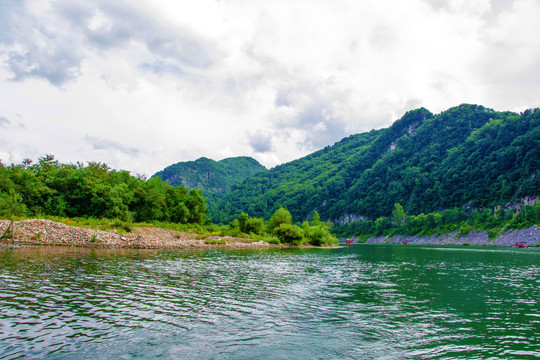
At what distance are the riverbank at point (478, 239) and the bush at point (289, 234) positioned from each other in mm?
79297

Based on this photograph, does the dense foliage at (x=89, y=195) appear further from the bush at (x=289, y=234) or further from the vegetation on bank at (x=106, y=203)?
the bush at (x=289, y=234)

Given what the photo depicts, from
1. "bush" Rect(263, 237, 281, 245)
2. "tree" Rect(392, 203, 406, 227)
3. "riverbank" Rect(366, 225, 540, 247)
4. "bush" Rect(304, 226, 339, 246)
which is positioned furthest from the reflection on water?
"tree" Rect(392, 203, 406, 227)

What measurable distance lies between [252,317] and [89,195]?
65528 mm

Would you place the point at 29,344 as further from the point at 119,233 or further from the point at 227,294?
the point at 119,233

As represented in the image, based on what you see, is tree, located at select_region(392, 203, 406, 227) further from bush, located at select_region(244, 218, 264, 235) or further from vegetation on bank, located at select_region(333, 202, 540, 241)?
bush, located at select_region(244, 218, 264, 235)

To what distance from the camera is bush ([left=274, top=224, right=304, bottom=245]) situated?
295 feet

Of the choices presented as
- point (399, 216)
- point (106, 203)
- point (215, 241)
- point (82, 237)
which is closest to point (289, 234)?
point (215, 241)

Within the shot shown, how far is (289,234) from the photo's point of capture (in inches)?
3543

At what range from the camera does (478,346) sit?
11250 millimetres

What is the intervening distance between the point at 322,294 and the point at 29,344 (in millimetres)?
14730

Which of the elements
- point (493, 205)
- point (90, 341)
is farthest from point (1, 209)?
point (493, 205)

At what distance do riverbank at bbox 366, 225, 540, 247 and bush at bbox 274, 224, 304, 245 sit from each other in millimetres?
79297

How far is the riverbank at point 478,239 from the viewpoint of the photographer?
114188mm

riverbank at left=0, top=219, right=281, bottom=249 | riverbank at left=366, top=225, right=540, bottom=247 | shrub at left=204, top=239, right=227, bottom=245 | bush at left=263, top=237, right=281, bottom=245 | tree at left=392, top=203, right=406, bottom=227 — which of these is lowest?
riverbank at left=366, top=225, right=540, bottom=247
